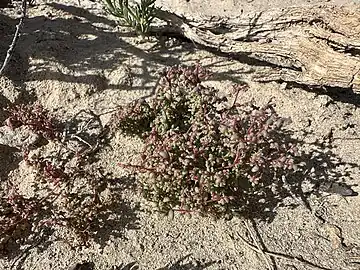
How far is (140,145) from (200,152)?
0.70 meters

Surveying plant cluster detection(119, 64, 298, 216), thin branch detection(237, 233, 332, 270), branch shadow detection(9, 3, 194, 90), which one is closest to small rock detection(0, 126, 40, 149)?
branch shadow detection(9, 3, 194, 90)

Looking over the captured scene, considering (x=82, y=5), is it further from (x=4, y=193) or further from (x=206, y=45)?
(x=4, y=193)

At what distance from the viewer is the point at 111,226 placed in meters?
3.61

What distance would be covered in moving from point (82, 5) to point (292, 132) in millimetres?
2072

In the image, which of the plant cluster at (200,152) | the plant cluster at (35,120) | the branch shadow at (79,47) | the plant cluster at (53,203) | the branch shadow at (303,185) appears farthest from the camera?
the branch shadow at (79,47)

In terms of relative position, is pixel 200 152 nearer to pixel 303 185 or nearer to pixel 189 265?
pixel 189 265

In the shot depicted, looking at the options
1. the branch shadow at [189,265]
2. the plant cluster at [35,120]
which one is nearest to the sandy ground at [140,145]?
the branch shadow at [189,265]

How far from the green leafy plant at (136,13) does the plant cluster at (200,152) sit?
65 centimetres

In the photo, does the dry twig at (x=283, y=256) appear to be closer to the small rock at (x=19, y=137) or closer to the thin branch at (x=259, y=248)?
the thin branch at (x=259, y=248)

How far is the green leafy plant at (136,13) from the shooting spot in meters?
4.15

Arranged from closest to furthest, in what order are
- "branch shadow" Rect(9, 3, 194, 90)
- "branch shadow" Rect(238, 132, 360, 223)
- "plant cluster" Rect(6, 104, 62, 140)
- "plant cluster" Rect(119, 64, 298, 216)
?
"plant cluster" Rect(119, 64, 298, 216), "branch shadow" Rect(238, 132, 360, 223), "plant cluster" Rect(6, 104, 62, 140), "branch shadow" Rect(9, 3, 194, 90)

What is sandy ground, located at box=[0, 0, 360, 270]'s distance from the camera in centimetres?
348

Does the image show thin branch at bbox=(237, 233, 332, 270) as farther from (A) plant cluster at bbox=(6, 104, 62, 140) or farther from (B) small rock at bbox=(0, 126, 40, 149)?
(B) small rock at bbox=(0, 126, 40, 149)

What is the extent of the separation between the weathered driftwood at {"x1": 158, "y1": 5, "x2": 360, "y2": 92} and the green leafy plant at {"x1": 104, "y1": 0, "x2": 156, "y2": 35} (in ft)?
0.54
